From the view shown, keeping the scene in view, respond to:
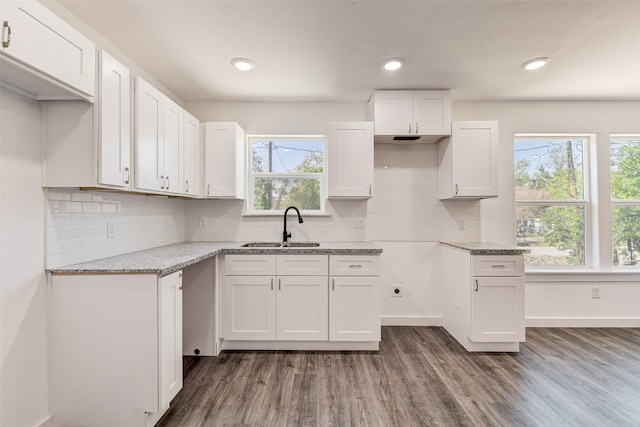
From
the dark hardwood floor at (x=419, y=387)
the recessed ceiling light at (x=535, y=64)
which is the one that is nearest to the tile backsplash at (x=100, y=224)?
the dark hardwood floor at (x=419, y=387)

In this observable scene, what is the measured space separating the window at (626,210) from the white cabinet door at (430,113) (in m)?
2.09

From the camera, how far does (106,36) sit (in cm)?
211

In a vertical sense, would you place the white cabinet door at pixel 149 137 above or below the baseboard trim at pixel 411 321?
above

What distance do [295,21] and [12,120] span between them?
163cm

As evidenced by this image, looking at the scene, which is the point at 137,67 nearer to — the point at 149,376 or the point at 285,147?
the point at 285,147

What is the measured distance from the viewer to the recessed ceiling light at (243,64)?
2.44 meters

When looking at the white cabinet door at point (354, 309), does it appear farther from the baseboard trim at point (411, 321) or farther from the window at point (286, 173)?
the window at point (286, 173)

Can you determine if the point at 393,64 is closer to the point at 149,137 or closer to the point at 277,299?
the point at 149,137

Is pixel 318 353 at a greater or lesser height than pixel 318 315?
lesser

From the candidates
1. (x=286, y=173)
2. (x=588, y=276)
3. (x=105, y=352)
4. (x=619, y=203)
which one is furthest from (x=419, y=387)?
(x=619, y=203)

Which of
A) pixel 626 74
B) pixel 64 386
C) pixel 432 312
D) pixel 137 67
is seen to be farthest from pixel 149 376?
pixel 626 74

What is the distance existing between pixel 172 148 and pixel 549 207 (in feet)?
13.0

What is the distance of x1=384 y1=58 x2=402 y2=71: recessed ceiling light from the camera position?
7.98 feet

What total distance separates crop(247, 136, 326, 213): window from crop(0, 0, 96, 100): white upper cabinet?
6.30ft
